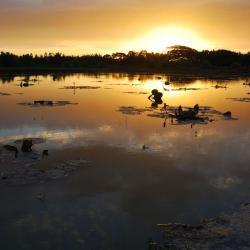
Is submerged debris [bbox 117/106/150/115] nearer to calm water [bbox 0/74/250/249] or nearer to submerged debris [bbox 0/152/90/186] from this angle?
calm water [bbox 0/74/250/249]

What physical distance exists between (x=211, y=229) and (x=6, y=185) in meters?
6.09

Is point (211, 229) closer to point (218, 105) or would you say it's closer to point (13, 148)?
point (13, 148)

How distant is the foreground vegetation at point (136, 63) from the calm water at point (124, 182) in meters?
86.2

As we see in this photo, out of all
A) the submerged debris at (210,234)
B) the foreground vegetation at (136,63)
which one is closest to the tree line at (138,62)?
the foreground vegetation at (136,63)

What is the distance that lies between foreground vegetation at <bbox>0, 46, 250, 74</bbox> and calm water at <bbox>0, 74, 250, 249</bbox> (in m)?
86.2

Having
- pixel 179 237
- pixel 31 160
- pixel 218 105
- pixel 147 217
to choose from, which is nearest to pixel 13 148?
pixel 31 160

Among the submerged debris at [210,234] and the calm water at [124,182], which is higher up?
the calm water at [124,182]

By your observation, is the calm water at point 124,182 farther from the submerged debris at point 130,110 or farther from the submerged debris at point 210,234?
the submerged debris at point 130,110

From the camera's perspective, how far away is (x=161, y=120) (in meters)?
24.7

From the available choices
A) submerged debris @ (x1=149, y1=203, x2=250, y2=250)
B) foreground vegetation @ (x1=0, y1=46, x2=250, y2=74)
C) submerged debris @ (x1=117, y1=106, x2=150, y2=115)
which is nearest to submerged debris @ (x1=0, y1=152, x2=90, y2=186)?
submerged debris @ (x1=149, y1=203, x2=250, y2=250)

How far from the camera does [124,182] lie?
42.2 ft

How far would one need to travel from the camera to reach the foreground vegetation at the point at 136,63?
11092 cm

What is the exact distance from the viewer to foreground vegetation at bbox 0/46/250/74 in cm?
11092

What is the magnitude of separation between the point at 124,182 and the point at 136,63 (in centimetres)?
12379
